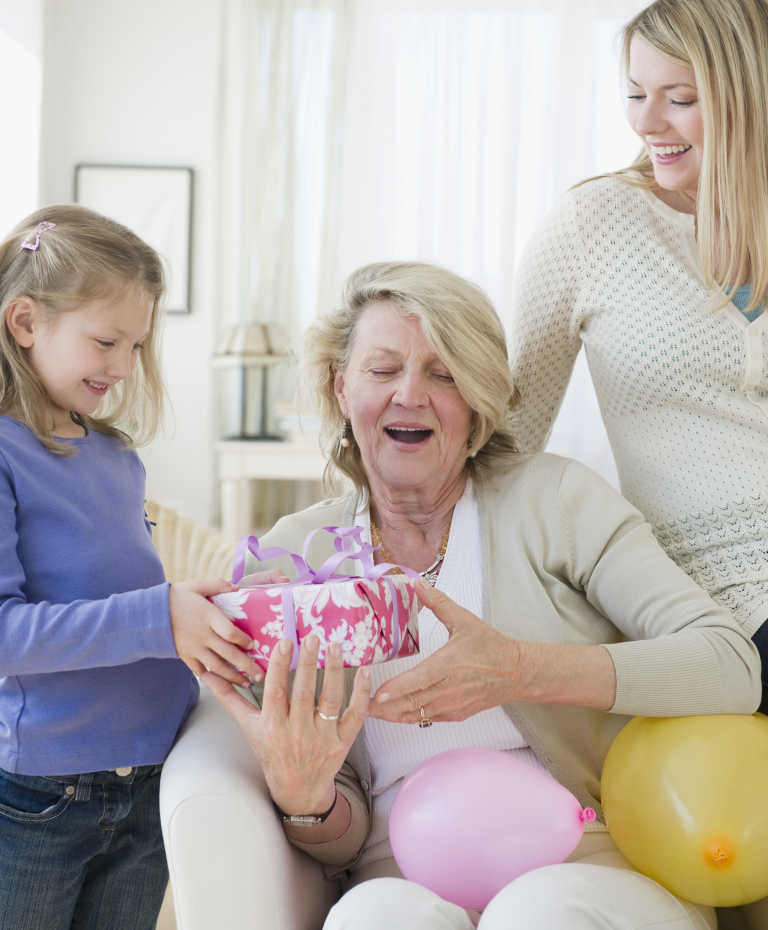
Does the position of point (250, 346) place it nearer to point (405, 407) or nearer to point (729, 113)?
point (405, 407)

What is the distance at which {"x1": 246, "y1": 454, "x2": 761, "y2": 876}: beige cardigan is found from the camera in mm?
1164

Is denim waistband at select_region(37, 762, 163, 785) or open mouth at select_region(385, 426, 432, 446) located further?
open mouth at select_region(385, 426, 432, 446)

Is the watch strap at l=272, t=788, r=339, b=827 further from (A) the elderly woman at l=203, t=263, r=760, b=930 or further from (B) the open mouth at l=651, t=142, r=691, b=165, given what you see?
(B) the open mouth at l=651, t=142, r=691, b=165

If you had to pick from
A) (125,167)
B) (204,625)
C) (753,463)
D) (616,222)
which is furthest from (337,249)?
(204,625)

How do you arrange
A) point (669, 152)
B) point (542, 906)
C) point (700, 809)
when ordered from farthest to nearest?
point (669, 152) → point (700, 809) → point (542, 906)

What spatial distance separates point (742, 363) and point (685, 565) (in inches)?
13.5

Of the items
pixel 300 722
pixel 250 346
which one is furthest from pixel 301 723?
pixel 250 346

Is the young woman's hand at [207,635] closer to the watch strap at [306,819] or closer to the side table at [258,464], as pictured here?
the watch strap at [306,819]

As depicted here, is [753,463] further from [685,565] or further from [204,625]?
[204,625]

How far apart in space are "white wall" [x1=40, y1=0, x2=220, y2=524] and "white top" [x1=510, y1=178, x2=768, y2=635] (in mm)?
3238

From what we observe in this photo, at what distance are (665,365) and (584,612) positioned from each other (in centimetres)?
43

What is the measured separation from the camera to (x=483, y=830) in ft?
3.46

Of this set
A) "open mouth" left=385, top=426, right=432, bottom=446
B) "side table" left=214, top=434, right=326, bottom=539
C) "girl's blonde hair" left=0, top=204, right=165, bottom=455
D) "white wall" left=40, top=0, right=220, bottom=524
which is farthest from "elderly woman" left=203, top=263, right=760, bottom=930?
"white wall" left=40, top=0, right=220, bottom=524

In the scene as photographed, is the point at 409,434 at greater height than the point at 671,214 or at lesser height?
lesser
